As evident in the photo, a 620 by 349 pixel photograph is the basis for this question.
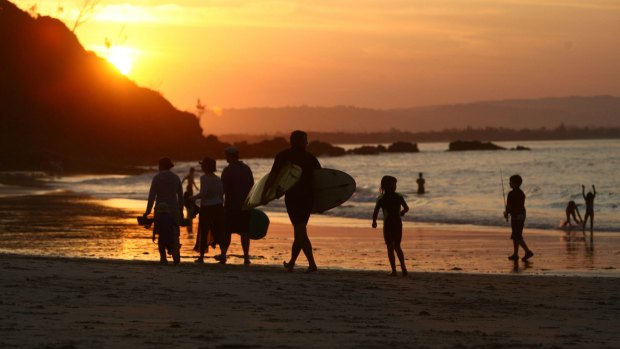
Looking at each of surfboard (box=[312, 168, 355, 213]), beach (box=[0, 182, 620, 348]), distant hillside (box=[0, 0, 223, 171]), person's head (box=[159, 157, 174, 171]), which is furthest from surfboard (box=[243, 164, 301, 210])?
distant hillside (box=[0, 0, 223, 171])

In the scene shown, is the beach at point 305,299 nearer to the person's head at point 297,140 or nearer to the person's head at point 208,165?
the person's head at point 208,165

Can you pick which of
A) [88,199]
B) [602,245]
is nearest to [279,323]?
[602,245]

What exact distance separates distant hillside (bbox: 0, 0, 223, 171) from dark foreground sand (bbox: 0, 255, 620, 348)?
8825 cm

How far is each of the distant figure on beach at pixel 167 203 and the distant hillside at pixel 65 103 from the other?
86.0 meters

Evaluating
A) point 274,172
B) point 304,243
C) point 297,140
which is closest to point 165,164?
point 274,172

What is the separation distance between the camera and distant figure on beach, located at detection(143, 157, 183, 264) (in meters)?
12.8

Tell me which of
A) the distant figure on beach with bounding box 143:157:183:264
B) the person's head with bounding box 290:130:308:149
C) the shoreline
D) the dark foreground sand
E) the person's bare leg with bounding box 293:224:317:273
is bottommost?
the shoreline

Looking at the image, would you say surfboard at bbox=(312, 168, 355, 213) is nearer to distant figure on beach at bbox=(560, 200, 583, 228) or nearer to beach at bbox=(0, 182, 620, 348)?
beach at bbox=(0, 182, 620, 348)

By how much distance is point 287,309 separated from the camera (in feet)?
29.3

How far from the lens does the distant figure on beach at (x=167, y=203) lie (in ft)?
41.9

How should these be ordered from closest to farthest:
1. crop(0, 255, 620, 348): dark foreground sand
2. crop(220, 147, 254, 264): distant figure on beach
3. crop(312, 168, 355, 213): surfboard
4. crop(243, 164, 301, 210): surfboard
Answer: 1. crop(0, 255, 620, 348): dark foreground sand
2. crop(243, 164, 301, 210): surfboard
3. crop(312, 168, 355, 213): surfboard
4. crop(220, 147, 254, 264): distant figure on beach

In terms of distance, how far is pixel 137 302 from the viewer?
892cm

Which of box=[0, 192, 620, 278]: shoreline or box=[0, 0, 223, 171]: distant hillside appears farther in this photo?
box=[0, 0, 223, 171]: distant hillside

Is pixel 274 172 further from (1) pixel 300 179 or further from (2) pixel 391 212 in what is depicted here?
(2) pixel 391 212
